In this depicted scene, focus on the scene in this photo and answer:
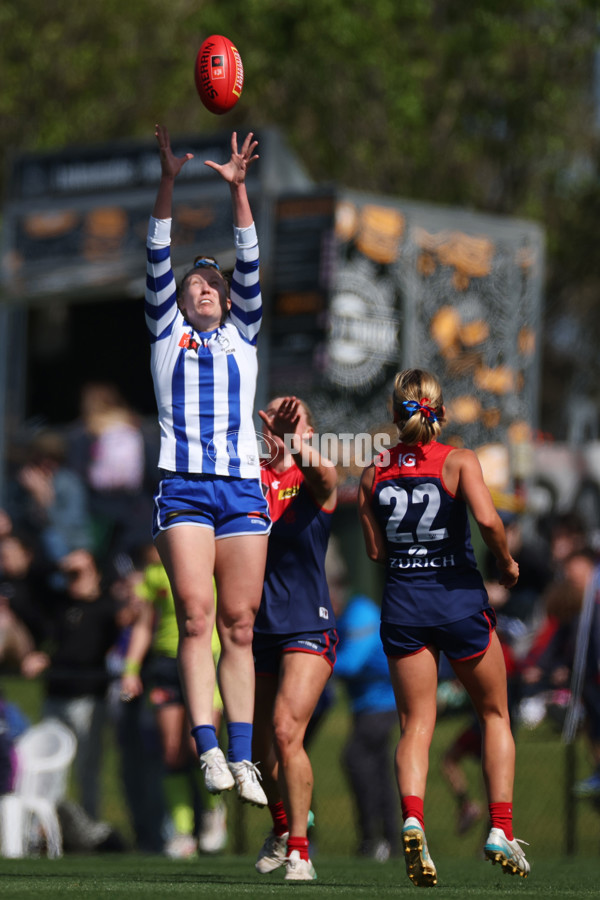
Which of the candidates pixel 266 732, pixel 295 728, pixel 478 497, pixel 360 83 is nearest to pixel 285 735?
pixel 295 728

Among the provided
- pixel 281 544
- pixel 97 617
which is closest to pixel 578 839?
pixel 97 617

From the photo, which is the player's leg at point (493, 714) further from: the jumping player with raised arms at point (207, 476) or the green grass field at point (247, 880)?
the jumping player with raised arms at point (207, 476)

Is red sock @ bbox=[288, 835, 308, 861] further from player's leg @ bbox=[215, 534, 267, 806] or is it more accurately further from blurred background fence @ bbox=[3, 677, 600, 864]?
blurred background fence @ bbox=[3, 677, 600, 864]

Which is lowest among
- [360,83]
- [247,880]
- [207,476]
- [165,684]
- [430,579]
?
[247,880]

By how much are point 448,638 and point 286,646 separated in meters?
0.85

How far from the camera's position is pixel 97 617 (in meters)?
12.7

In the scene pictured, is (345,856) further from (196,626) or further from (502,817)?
(196,626)

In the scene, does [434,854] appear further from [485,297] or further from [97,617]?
[485,297]

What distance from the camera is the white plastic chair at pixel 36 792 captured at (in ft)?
34.8

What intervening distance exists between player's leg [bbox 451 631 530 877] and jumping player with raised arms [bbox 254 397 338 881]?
733mm

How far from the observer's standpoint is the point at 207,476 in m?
7.09

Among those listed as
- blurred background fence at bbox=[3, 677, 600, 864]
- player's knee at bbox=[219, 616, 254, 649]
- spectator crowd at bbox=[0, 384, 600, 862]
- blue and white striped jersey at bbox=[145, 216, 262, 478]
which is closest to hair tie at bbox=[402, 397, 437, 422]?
blue and white striped jersey at bbox=[145, 216, 262, 478]

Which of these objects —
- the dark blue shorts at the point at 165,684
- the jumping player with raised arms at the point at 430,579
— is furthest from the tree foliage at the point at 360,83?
the jumping player with raised arms at the point at 430,579

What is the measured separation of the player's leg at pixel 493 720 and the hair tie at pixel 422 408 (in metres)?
1.01
